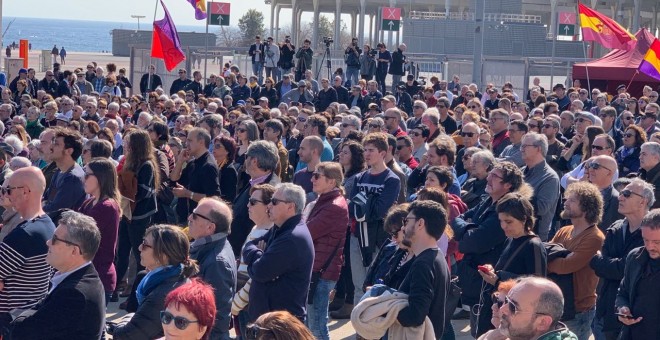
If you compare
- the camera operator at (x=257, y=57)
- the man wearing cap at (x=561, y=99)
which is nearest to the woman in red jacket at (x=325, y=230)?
the man wearing cap at (x=561, y=99)

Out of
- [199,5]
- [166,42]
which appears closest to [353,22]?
[199,5]

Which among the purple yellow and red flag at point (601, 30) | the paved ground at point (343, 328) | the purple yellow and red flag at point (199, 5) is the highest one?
the purple yellow and red flag at point (199, 5)

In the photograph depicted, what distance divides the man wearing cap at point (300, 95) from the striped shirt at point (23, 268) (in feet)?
52.1

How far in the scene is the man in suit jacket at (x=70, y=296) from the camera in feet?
→ 18.3

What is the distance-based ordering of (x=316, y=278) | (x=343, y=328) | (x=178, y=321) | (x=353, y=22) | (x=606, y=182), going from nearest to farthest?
1. (x=178, y=321)
2. (x=316, y=278)
3. (x=606, y=182)
4. (x=343, y=328)
5. (x=353, y=22)

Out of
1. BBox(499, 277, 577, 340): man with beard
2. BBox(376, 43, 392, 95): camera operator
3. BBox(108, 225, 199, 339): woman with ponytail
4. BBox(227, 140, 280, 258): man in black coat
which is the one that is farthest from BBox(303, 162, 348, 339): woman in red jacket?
BBox(376, 43, 392, 95): camera operator

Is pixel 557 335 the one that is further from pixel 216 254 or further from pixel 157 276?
pixel 216 254

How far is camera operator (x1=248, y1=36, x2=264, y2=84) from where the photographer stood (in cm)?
2789

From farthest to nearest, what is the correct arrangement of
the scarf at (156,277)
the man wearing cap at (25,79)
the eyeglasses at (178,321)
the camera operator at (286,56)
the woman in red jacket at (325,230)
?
the camera operator at (286,56) < the man wearing cap at (25,79) < the woman in red jacket at (325,230) < the scarf at (156,277) < the eyeglasses at (178,321)

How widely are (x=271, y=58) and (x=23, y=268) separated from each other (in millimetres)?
22173

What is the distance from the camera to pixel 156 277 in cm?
583

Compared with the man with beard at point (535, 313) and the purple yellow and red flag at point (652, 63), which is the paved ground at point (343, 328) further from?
the purple yellow and red flag at point (652, 63)

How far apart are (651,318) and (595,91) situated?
1413 centimetres

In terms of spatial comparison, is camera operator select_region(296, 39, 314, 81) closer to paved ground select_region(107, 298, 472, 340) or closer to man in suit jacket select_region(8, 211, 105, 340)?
paved ground select_region(107, 298, 472, 340)
